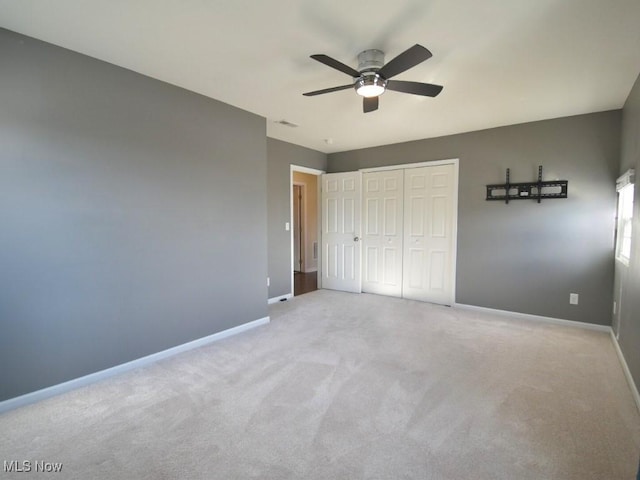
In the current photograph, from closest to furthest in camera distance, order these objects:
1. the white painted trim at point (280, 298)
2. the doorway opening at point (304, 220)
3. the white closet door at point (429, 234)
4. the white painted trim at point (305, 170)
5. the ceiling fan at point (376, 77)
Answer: the ceiling fan at point (376, 77), the white closet door at point (429, 234), the white painted trim at point (280, 298), the white painted trim at point (305, 170), the doorway opening at point (304, 220)

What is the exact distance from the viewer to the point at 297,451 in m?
1.79

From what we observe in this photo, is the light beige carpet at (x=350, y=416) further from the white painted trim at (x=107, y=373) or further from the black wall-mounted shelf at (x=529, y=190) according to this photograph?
the black wall-mounted shelf at (x=529, y=190)

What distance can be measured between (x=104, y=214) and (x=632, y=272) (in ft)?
14.3

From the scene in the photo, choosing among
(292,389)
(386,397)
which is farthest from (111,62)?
(386,397)

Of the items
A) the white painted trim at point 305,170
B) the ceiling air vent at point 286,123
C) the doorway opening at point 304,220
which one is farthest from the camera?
the doorway opening at point 304,220

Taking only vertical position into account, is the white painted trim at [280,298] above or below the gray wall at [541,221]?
below

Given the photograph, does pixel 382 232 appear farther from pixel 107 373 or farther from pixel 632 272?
pixel 107 373

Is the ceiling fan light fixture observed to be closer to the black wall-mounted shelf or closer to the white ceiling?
the white ceiling

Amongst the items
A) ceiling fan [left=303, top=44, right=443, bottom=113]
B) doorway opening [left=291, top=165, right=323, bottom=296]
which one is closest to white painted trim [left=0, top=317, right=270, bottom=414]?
ceiling fan [left=303, top=44, right=443, bottom=113]

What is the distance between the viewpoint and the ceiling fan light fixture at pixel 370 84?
2.32 m

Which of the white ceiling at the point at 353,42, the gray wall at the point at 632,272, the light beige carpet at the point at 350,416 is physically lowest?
the light beige carpet at the point at 350,416

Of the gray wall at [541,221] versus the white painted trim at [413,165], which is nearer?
the gray wall at [541,221]

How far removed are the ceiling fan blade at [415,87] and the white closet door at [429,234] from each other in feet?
8.14

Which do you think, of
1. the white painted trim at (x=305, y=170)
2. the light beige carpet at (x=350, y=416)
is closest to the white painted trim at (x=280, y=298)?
the light beige carpet at (x=350, y=416)
